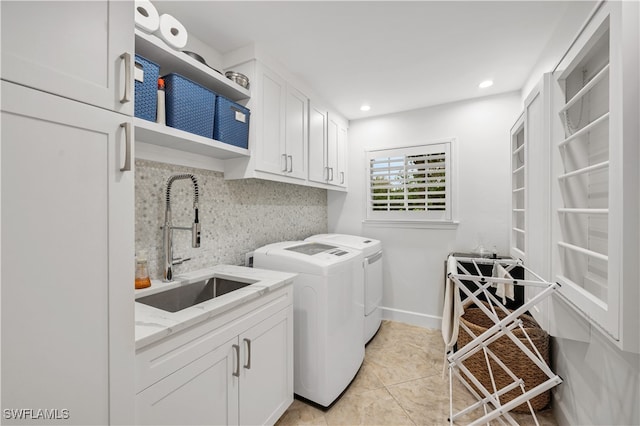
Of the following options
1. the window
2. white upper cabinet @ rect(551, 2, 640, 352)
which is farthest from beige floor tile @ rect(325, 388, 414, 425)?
the window

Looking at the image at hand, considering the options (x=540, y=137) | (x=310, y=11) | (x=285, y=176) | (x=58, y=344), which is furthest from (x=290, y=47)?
(x=58, y=344)

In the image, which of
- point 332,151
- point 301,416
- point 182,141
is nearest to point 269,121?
point 182,141

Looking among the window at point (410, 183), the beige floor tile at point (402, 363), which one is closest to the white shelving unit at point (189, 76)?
the window at point (410, 183)

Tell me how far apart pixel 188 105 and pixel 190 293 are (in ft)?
3.66

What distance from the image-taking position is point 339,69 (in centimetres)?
223

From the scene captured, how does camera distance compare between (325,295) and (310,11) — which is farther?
(325,295)

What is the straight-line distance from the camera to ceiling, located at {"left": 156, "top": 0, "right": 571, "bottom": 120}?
1549mm

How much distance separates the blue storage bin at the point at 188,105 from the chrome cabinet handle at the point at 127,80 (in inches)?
23.7

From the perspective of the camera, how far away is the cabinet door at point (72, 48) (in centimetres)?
65

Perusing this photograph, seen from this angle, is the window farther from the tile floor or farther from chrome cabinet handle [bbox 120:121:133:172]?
chrome cabinet handle [bbox 120:121:133:172]

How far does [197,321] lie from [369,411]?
138 centimetres

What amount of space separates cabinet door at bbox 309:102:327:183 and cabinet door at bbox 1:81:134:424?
1.85 metres

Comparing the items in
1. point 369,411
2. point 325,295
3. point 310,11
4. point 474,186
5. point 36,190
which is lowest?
point 369,411

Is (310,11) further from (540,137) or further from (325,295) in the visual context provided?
(325,295)
